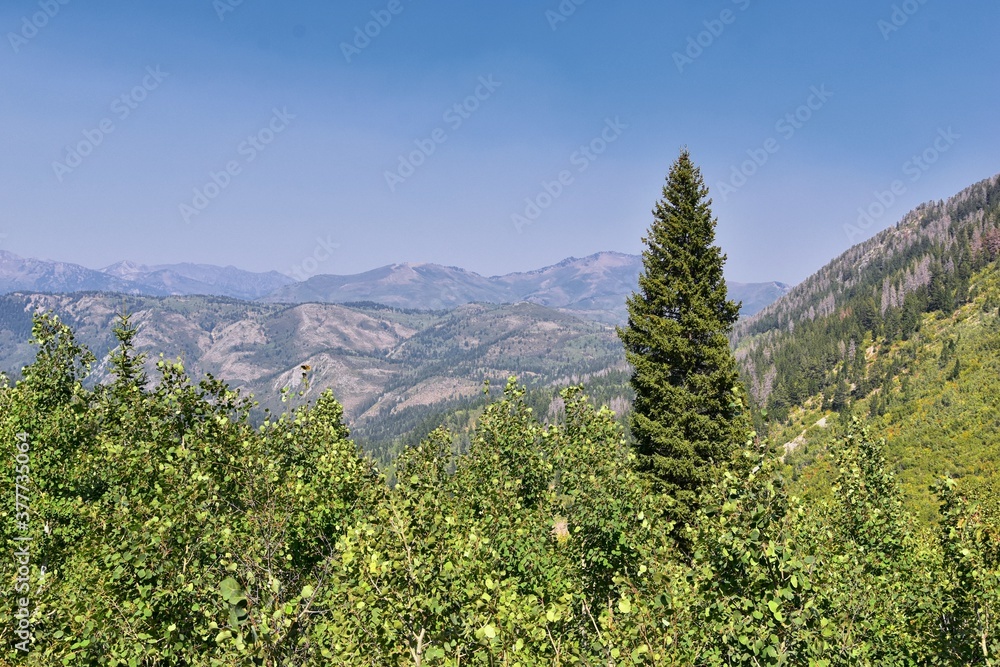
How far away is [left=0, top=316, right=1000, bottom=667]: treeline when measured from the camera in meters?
7.92

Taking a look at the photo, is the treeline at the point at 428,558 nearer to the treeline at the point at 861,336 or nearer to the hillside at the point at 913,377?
the hillside at the point at 913,377

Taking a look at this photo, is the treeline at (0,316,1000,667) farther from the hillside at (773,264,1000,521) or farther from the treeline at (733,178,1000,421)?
the treeline at (733,178,1000,421)

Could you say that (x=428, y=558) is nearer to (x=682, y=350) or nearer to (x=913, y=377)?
(x=682, y=350)

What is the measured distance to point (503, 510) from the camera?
1608 centimetres

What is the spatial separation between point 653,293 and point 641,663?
26.6m

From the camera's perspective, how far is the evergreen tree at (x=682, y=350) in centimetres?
2955

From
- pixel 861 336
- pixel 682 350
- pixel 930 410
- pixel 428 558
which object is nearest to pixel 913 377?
pixel 930 410

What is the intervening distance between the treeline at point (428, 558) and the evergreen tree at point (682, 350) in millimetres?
9010

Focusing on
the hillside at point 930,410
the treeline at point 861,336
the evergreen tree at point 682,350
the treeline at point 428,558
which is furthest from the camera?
the treeline at point 861,336

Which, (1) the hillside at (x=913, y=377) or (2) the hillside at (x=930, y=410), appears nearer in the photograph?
(2) the hillside at (x=930, y=410)

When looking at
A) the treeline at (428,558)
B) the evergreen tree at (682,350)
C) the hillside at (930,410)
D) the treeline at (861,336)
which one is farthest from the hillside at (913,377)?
the treeline at (428,558)

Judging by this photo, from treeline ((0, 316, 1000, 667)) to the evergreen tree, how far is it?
9.01 meters

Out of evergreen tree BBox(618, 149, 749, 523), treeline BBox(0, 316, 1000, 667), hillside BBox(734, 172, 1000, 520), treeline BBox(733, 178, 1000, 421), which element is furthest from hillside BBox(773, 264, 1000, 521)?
treeline BBox(0, 316, 1000, 667)

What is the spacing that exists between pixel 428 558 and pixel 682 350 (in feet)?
80.7
